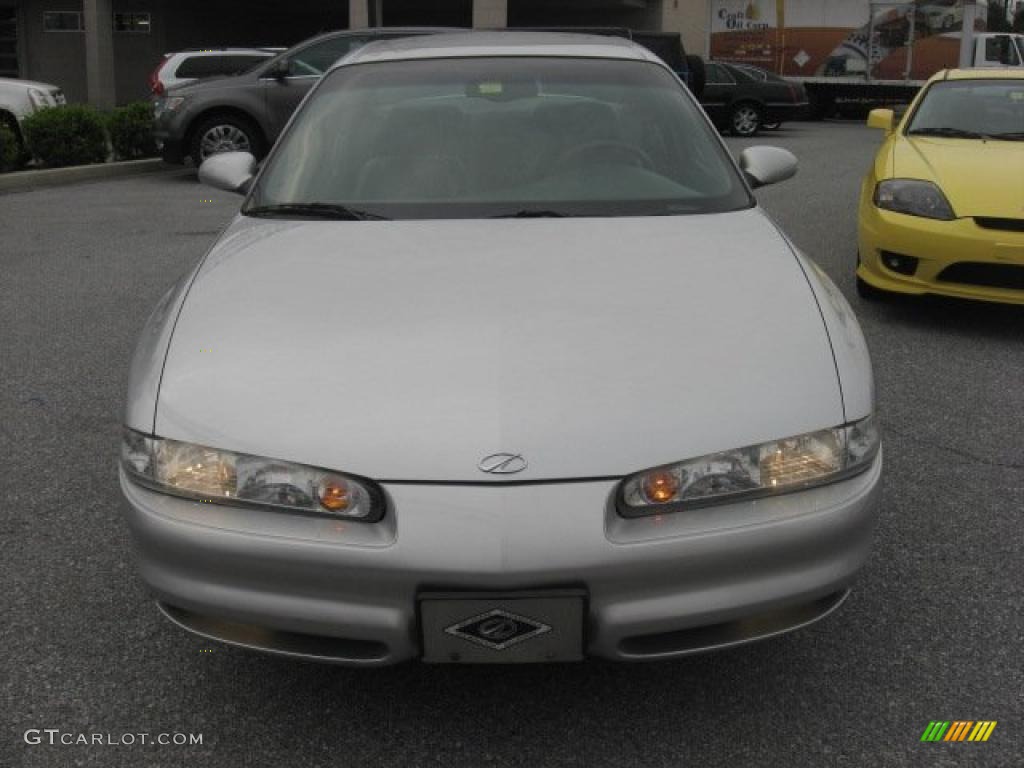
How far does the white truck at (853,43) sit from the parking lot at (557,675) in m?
22.5

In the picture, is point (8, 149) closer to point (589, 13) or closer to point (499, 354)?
point (499, 354)

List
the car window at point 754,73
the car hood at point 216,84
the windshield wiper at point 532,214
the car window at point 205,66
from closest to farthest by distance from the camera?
the windshield wiper at point 532,214
the car hood at point 216,84
the car window at point 205,66
the car window at point 754,73

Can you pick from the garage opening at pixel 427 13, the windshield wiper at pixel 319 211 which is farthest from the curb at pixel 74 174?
the garage opening at pixel 427 13

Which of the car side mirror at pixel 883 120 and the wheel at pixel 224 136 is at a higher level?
the car side mirror at pixel 883 120

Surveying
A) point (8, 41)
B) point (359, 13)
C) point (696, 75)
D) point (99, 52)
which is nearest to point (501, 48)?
point (696, 75)

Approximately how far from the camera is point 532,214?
3.30 metres

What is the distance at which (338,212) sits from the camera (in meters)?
3.36

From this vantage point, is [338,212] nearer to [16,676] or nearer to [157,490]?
[157,490]

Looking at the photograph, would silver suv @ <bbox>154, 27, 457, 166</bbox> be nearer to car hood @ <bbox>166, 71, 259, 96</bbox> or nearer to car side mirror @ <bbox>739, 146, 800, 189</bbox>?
car hood @ <bbox>166, 71, 259, 96</bbox>

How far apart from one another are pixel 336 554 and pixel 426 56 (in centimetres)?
236

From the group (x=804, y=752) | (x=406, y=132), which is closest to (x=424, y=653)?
(x=804, y=752)

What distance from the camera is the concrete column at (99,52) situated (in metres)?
25.5

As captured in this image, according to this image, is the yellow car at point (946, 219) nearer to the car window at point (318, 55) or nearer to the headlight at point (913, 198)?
the headlight at point (913, 198)

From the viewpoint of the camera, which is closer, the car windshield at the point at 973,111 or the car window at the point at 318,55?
the car windshield at the point at 973,111
